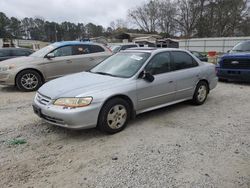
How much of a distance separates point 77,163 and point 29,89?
16.9 ft

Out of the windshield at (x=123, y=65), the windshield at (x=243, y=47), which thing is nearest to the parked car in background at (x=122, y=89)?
the windshield at (x=123, y=65)

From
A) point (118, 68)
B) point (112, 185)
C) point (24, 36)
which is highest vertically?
point (24, 36)

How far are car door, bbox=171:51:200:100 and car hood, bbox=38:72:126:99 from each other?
1.51 metres

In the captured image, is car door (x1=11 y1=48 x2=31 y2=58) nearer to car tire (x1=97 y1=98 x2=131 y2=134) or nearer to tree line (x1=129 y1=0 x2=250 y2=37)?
car tire (x1=97 y1=98 x2=131 y2=134)

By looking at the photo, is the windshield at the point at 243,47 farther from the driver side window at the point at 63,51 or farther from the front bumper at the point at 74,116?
the front bumper at the point at 74,116

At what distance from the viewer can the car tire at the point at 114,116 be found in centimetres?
411

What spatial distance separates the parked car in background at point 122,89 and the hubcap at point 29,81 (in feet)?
10.7

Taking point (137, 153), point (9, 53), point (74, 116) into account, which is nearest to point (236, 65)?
point (137, 153)

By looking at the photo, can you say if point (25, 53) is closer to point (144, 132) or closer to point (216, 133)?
point (144, 132)

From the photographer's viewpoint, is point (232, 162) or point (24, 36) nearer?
point (232, 162)

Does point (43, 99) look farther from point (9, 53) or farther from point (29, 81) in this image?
point (9, 53)

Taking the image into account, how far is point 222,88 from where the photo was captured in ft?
27.0

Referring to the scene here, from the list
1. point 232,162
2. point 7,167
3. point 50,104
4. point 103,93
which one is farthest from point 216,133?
point 7,167

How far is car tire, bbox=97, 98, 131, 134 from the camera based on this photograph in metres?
4.11
